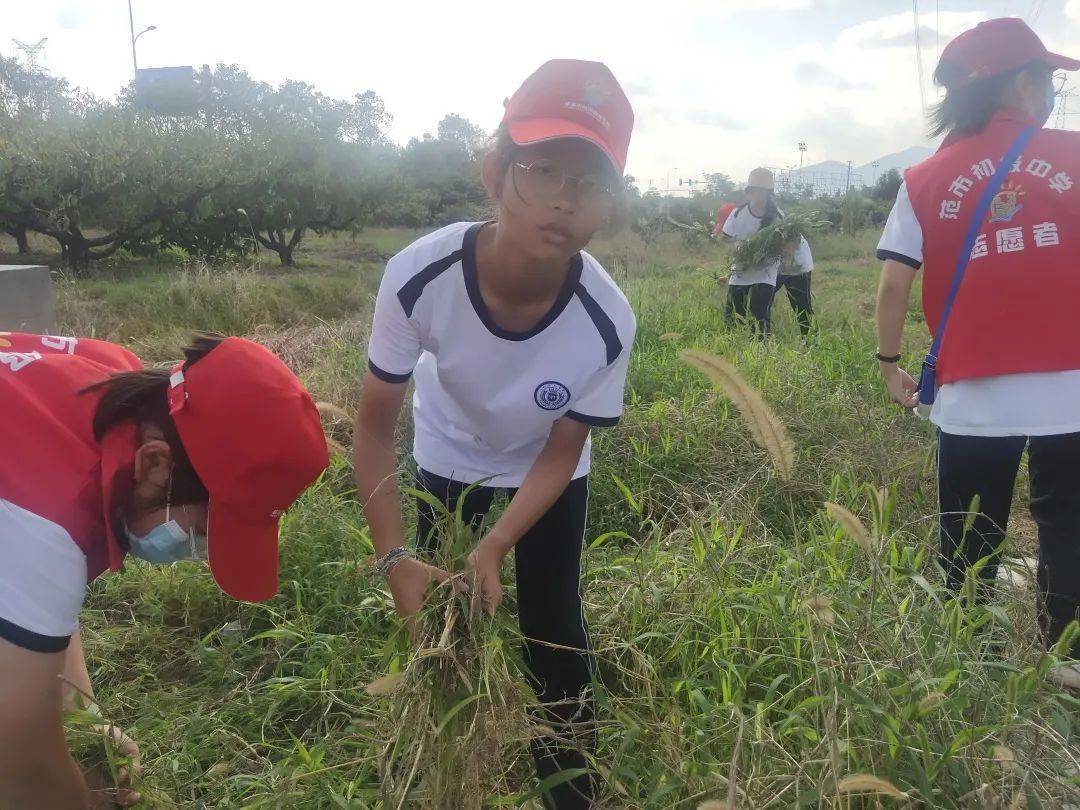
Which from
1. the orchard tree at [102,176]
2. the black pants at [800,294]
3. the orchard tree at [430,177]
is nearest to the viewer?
the black pants at [800,294]

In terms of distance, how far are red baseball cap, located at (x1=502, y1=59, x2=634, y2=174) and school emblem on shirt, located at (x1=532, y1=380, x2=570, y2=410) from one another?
0.45 meters

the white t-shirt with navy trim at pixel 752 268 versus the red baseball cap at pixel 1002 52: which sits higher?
the red baseball cap at pixel 1002 52

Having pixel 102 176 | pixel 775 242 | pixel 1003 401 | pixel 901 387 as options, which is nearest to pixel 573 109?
pixel 1003 401

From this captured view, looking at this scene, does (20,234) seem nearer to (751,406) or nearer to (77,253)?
(77,253)

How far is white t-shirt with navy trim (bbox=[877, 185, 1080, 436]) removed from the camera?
1.92 m

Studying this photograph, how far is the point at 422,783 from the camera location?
1.26 metres

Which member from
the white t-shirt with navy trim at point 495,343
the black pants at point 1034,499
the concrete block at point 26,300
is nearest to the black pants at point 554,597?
the white t-shirt with navy trim at point 495,343

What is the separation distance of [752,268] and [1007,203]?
13.0ft

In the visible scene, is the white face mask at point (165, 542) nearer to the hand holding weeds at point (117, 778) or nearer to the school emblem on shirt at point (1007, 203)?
the hand holding weeds at point (117, 778)

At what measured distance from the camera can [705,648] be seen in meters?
2.07

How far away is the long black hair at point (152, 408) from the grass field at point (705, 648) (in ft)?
1.74

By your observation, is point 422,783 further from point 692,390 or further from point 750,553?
Result: point 692,390

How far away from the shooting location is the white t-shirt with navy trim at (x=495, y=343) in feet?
5.10

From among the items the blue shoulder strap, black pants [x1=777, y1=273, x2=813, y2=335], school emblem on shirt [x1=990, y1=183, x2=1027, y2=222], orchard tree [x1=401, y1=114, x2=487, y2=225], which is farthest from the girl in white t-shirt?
orchard tree [x1=401, y1=114, x2=487, y2=225]
